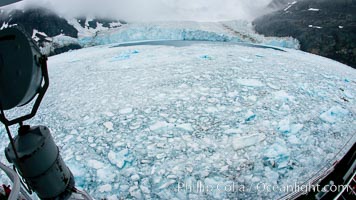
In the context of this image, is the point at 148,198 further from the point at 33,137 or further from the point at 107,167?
the point at 33,137

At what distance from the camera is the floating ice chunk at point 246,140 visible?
436cm

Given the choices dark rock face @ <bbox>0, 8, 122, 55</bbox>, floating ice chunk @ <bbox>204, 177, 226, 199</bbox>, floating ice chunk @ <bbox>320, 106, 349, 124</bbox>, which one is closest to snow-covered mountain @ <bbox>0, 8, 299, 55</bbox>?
dark rock face @ <bbox>0, 8, 122, 55</bbox>

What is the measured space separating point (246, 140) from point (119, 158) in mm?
2340

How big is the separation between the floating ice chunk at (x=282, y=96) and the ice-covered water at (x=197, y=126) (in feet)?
0.08

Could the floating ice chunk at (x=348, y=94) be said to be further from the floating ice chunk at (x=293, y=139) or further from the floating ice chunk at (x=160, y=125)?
the floating ice chunk at (x=160, y=125)

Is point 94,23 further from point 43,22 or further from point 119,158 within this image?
point 119,158

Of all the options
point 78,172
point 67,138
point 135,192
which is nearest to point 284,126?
point 135,192

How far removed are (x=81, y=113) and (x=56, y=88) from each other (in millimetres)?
2247

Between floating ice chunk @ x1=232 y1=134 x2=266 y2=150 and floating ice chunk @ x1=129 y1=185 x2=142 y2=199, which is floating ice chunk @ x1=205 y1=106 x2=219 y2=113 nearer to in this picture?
floating ice chunk @ x1=232 y1=134 x2=266 y2=150

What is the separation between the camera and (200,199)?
358 centimetres

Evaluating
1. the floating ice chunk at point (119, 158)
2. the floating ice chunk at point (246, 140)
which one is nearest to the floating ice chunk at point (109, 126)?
the floating ice chunk at point (119, 158)

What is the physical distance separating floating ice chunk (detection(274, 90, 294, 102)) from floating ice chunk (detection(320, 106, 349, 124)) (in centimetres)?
79

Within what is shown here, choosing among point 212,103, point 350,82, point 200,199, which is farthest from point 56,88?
point 350,82

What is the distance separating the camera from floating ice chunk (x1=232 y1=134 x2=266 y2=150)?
436 centimetres
